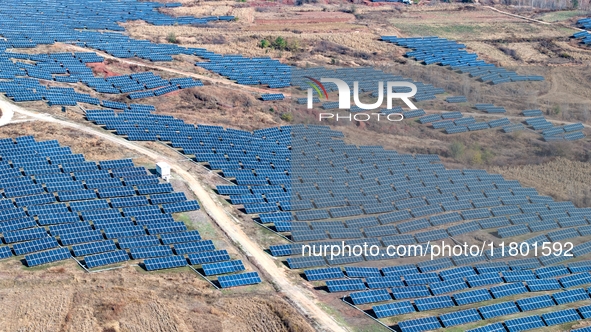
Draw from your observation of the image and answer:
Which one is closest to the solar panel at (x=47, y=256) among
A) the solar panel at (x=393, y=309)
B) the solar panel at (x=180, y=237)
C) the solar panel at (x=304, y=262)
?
the solar panel at (x=180, y=237)

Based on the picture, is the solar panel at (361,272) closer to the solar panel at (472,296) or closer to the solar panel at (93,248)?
the solar panel at (472,296)

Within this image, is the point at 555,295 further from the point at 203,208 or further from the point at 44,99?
the point at 44,99

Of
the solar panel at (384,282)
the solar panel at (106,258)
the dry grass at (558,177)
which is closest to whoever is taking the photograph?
the solar panel at (106,258)

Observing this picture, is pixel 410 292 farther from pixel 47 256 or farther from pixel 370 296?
pixel 47 256

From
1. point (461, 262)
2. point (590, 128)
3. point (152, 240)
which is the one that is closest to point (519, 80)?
point (590, 128)

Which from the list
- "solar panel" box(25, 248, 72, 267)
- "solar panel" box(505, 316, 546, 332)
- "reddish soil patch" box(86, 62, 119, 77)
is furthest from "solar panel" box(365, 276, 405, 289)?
"reddish soil patch" box(86, 62, 119, 77)

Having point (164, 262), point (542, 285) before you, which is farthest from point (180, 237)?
point (542, 285)

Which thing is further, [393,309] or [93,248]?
[93,248]
